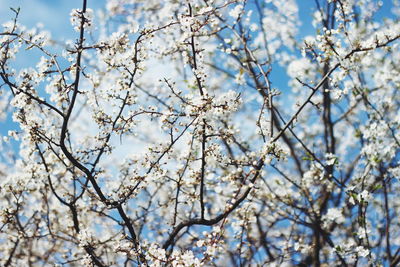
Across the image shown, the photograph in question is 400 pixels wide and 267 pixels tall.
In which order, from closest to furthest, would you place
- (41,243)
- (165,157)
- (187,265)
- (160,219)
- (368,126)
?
(187,265) < (165,157) < (368,126) < (160,219) < (41,243)

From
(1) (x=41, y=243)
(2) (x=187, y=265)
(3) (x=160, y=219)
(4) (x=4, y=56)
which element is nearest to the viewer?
(2) (x=187, y=265)

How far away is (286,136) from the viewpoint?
8.53 meters

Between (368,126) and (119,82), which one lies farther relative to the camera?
(368,126)

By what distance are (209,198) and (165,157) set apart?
4.26m

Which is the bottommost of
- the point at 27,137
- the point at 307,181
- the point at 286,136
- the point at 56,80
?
the point at 27,137

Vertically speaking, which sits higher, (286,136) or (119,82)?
(286,136)

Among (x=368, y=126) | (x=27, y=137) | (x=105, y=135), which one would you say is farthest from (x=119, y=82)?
(x=368, y=126)

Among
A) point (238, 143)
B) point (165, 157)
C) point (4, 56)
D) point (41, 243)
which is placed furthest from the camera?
point (41, 243)

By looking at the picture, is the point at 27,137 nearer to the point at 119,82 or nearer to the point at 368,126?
the point at 119,82

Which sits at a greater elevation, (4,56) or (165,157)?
(4,56)

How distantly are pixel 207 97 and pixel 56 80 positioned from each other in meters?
1.66

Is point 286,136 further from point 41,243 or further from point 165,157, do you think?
point 41,243

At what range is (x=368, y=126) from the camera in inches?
266

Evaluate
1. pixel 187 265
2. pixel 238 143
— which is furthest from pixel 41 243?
pixel 187 265
